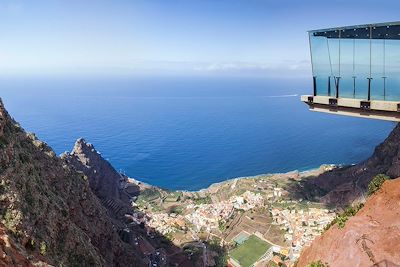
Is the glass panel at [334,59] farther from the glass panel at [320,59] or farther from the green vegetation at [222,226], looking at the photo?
the green vegetation at [222,226]

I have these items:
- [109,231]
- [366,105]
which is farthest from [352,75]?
[109,231]

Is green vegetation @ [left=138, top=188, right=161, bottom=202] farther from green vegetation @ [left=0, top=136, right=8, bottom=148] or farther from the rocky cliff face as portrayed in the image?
green vegetation @ [left=0, top=136, right=8, bottom=148]

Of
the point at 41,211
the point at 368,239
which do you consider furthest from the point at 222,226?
the point at 368,239

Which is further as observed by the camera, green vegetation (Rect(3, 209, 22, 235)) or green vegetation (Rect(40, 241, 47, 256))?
green vegetation (Rect(40, 241, 47, 256))

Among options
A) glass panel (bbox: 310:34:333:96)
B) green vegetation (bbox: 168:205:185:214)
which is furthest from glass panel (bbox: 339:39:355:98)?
green vegetation (bbox: 168:205:185:214)

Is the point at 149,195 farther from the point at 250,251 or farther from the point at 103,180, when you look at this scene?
the point at 250,251

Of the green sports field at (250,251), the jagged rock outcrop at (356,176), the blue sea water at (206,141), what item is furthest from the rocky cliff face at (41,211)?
the blue sea water at (206,141)
